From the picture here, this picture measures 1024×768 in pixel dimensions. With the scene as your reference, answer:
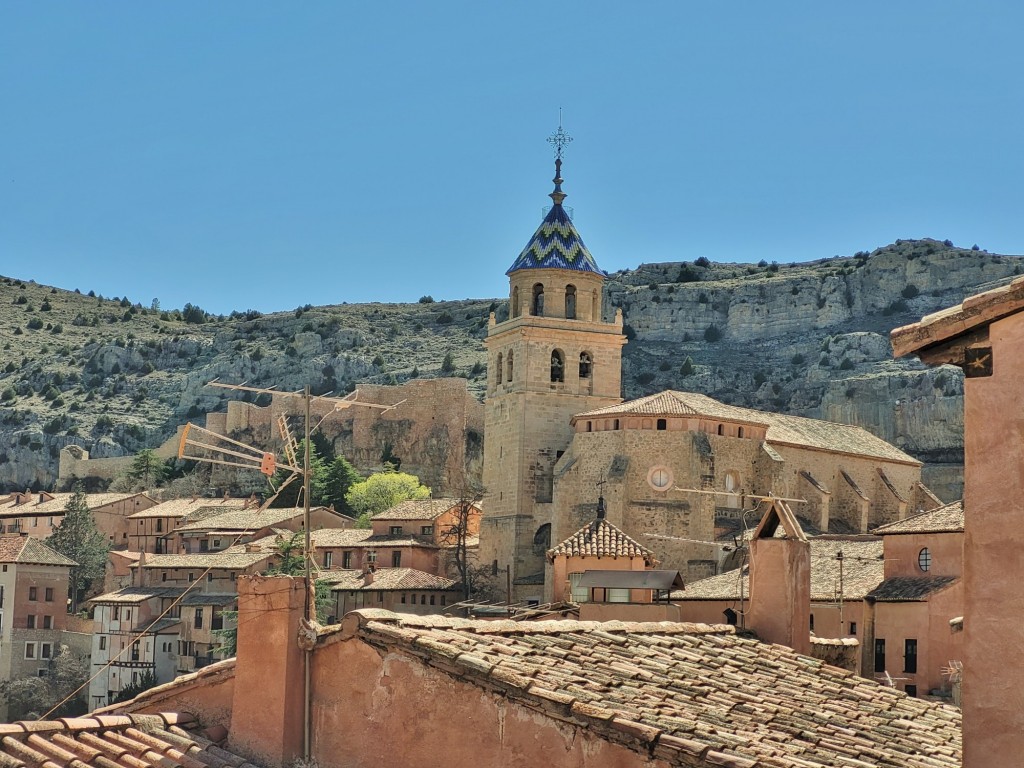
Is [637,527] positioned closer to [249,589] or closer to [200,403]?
[249,589]

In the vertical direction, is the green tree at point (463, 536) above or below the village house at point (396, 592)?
above

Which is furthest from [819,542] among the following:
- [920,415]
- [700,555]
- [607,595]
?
[920,415]

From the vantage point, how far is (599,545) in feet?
99.3

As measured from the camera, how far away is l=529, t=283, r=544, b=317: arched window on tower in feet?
218

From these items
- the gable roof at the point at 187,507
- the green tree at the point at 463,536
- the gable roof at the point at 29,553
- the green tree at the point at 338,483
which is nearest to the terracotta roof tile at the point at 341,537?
the green tree at the point at 463,536

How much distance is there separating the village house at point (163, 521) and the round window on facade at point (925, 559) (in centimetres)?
5429

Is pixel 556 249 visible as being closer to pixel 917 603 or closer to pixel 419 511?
pixel 419 511

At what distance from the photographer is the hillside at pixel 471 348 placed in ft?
422

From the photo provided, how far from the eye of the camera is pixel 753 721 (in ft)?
38.7

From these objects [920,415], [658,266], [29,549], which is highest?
[658,266]

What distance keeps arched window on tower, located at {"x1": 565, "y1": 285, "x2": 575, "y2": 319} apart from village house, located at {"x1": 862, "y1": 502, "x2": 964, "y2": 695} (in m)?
25.7

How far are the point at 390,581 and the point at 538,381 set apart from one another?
1105 centimetres

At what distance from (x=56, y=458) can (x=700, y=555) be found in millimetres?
82141

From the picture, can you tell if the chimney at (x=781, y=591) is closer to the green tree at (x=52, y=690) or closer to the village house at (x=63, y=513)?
the green tree at (x=52, y=690)
